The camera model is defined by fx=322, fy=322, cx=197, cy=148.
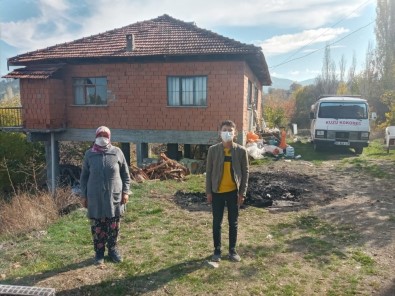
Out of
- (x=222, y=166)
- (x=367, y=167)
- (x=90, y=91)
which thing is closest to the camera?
(x=222, y=166)

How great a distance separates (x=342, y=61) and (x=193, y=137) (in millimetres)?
52354

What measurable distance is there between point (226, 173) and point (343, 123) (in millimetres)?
11968

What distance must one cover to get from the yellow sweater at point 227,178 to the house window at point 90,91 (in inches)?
447

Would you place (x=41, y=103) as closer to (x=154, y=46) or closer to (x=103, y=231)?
(x=154, y=46)

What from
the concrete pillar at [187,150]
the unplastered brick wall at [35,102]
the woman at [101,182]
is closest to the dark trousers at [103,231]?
the woman at [101,182]

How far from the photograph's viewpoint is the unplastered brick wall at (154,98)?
13102 mm

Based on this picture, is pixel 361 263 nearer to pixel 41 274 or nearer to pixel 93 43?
pixel 41 274

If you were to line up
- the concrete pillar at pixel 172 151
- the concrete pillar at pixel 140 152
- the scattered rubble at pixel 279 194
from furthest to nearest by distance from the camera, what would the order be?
the concrete pillar at pixel 172 151 → the concrete pillar at pixel 140 152 → the scattered rubble at pixel 279 194

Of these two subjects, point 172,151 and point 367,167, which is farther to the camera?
point 172,151

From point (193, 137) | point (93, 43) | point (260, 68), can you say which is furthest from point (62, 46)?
point (260, 68)

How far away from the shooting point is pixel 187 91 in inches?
537

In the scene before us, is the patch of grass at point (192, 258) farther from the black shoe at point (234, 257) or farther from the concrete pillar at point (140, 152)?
the concrete pillar at point (140, 152)

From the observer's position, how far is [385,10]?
3422 cm

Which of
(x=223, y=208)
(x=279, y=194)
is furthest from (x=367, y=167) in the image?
(x=223, y=208)
